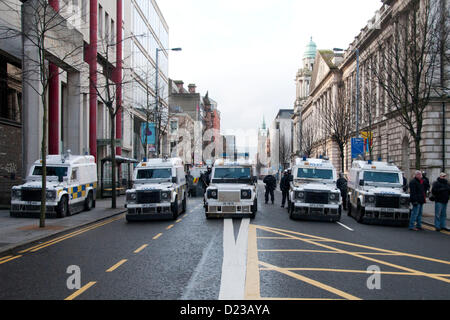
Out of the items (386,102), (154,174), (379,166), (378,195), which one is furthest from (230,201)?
(386,102)

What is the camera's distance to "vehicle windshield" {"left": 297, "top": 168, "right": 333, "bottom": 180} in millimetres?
19188

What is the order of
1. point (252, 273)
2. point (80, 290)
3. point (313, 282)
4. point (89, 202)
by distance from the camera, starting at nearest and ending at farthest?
point (80, 290) → point (313, 282) → point (252, 273) → point (89, 202)

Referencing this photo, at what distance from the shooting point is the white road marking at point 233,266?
6.64 m

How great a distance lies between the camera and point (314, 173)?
63.4ft

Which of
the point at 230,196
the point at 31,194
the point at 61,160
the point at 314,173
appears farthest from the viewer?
the point at 61,160

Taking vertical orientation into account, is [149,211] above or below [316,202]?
below

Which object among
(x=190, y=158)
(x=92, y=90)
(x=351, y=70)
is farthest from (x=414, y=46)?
(x=190, y=158)

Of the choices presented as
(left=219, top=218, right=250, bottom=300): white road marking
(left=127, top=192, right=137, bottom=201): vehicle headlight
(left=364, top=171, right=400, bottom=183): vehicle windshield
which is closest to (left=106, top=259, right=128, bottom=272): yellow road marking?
(left=219, top=218, right=250, bottom=300): white road marking

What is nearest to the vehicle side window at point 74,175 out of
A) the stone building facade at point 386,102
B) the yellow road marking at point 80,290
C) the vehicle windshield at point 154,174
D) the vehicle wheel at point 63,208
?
the vehicle wheel at point 63,208

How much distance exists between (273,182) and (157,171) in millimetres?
9351

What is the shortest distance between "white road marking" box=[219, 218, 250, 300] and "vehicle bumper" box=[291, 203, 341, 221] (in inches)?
149

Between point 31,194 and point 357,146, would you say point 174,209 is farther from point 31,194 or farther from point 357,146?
point 357,146

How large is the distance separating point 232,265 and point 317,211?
8.95 meters

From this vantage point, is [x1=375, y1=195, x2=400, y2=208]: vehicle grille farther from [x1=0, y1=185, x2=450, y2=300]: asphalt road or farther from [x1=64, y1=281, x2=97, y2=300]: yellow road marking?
[x1=64, y1=281, x2=97, y2=300]: yellow road marking
